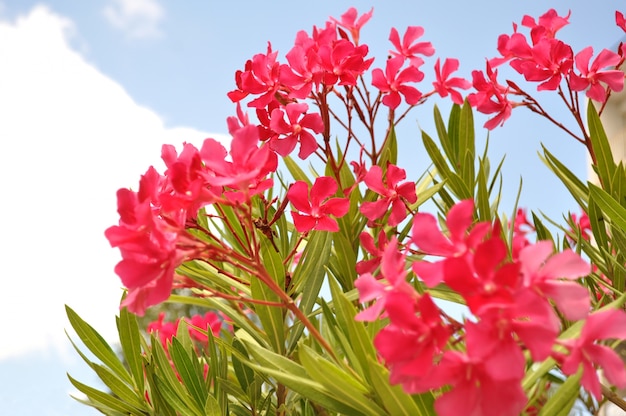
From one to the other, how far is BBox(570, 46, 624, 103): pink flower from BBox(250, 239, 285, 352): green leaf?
0.81m

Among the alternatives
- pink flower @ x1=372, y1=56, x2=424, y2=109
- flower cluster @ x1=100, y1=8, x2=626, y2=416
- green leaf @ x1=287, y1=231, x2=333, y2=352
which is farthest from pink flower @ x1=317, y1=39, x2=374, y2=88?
green leaf @ x1=287, y1=231, x2=333, y2=352

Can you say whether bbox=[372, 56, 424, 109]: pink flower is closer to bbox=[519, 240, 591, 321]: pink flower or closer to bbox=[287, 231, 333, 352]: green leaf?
bbox=[287, 231, 333, 352]: green leaf

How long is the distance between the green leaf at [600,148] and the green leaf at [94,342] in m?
1.09

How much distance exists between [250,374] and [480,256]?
2.61 feet

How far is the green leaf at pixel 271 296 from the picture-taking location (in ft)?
3.59

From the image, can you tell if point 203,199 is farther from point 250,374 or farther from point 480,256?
point 250,374

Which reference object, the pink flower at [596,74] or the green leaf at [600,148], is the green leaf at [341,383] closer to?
the green leaf at [600,148]

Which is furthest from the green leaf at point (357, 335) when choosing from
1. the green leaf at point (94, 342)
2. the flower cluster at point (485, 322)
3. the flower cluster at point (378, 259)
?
the green leaf at point (94, 342)

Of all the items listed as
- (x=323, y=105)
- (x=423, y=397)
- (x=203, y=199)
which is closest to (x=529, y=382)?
(x=423, y=397)

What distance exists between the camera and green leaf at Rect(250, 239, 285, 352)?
1094mm

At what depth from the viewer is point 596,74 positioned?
4.87 feet

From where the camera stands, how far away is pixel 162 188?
0.95 meters

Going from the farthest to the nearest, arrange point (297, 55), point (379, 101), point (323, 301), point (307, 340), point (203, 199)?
point (379, 101) → point (307, 340) → point (297, 55) → point (323, 301) → point (203, 199)

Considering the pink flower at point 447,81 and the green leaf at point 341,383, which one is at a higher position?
the pink flower at point 447,81
